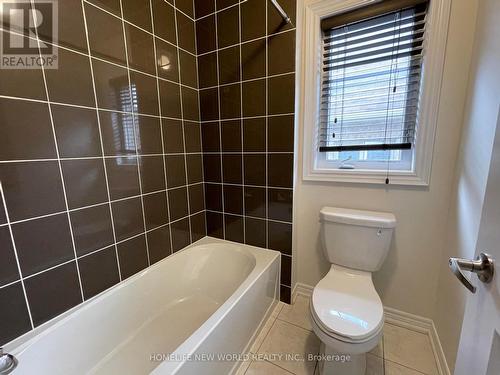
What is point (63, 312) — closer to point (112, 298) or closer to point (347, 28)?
point (112, 298)

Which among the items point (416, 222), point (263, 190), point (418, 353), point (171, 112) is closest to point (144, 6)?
point (171, 112)

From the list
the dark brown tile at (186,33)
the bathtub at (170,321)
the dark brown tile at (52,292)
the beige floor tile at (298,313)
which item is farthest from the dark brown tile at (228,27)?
the beige floor tile at (298,313)

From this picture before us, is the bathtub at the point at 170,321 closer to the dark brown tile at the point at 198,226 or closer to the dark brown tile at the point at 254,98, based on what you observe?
the dark brown tile at the point at 198,226

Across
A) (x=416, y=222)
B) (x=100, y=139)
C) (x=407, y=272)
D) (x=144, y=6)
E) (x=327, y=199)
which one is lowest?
(x=407, y=272)

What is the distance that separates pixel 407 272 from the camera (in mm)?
1396

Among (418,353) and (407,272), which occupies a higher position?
(407,272)

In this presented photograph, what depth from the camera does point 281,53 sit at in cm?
139

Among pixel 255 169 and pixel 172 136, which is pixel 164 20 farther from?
pixel 255 169

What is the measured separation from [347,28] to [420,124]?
0.75 meters

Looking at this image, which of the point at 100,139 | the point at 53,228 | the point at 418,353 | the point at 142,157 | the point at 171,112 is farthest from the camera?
the point at 171,112

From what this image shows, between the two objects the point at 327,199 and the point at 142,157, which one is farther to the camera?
the point at 327,199

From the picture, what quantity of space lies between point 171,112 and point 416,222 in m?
1.76

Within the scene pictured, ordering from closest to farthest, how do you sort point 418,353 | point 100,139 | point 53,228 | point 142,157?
1. point 53,228
2. point 100,139
3. point 418,353
4. point 142,157

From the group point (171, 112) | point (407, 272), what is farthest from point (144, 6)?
point (407, 272)
